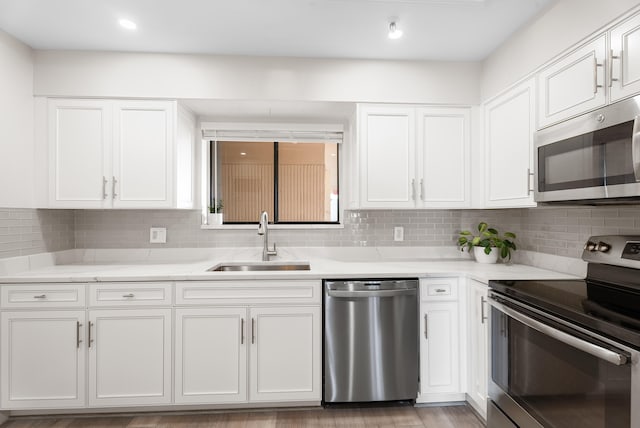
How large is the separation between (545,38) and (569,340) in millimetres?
1620

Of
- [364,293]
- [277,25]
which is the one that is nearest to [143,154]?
[277,25]

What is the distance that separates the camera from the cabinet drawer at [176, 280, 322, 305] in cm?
229

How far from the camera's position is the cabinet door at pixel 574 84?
1684 mm

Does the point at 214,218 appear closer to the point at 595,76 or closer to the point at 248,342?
the point at 248,342

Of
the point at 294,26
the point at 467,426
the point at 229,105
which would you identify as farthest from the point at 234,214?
the point at 467,426

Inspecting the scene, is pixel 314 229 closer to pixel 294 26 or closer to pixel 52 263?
pixel 294 26

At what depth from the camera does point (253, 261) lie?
9.59ft

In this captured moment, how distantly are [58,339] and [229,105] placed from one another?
1.86 metres

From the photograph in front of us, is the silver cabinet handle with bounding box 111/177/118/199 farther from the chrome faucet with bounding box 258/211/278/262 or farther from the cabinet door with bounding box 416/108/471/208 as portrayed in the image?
the cabinet door with bounding box 416/108/471/208

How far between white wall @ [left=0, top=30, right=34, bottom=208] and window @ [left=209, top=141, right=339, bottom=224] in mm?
1243

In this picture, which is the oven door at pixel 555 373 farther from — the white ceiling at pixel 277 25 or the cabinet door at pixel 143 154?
the cabinet door at pixel 143 154

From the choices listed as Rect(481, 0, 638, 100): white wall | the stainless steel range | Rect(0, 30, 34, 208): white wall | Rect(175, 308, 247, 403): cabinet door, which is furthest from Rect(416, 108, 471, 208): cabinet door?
Rect(0, 30, 34, 208): white wall

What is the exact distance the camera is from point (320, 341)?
234 centimetres

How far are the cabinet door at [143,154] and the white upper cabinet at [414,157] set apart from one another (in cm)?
135
